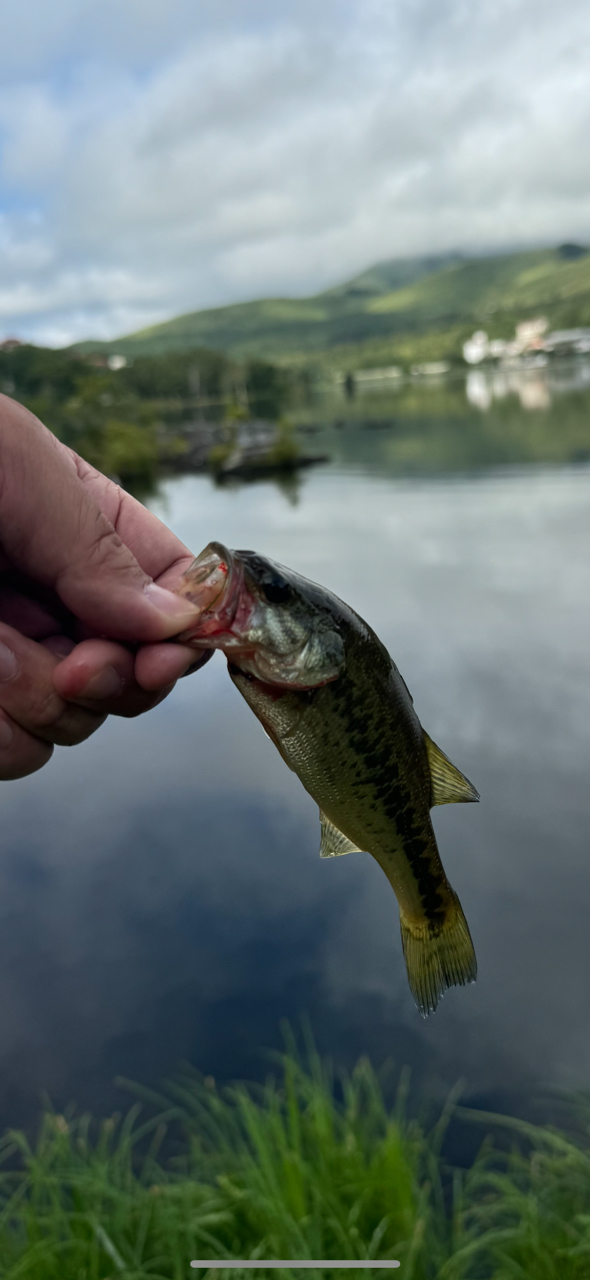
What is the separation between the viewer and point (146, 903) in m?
15.6

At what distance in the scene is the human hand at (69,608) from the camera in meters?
2.01

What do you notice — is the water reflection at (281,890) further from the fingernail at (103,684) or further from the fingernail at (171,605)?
the fingernail at (171,605)

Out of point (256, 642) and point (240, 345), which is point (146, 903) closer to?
point (256, 642)

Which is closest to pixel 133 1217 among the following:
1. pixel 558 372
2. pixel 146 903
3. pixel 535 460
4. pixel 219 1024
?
pixel 219 1024

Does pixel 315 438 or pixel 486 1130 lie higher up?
pixel 315 438

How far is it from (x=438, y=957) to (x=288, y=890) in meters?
13.6

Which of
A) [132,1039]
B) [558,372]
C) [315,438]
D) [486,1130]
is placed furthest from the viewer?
[558,372]

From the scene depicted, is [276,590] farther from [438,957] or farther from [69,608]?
[438,957]

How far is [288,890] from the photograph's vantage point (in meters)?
15.2

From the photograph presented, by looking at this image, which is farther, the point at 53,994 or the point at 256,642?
the point at 53,994

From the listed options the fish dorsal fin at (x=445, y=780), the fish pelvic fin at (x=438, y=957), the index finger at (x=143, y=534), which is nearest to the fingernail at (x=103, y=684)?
the index finger at (x=143, y=534)

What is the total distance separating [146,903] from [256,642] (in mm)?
15048

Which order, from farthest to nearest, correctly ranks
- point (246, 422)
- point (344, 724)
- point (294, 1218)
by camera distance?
point (246, 422), point (294, 1218), point (344, 724)

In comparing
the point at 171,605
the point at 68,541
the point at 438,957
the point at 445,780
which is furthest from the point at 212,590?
the point at 438,957
